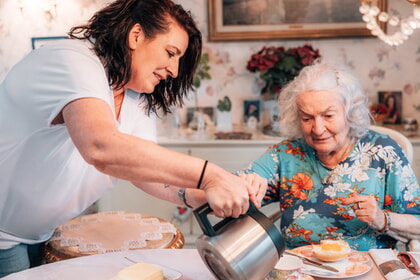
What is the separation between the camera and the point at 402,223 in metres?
1.64

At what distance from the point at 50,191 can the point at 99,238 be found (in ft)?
1.53

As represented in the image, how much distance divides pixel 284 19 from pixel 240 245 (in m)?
2.62

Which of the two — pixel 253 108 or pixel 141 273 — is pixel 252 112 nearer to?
pixel 253 108

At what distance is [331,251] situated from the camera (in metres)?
1.35

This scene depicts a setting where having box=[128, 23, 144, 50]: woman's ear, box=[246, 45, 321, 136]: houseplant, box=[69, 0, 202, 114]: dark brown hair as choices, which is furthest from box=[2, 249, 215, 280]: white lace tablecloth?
box=[246, 45, 321, 136]: houseplant

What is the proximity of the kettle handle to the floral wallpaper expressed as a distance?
2468 mm

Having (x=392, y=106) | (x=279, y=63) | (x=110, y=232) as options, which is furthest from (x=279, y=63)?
(x=110, y=232)

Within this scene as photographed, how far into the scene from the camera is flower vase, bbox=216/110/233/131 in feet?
11.5

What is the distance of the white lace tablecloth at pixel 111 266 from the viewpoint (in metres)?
1.29

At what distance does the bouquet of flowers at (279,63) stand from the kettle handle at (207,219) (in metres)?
2.18

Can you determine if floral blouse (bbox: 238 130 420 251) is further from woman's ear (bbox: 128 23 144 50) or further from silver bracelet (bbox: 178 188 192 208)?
woman's ear (bbox: 128 23 144 50)

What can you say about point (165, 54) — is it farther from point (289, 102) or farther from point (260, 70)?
point (260, 70)

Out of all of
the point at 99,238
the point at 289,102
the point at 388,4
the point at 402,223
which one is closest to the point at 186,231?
the point at 99,238

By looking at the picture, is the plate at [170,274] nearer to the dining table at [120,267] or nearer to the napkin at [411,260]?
the dining table at [120,267]
